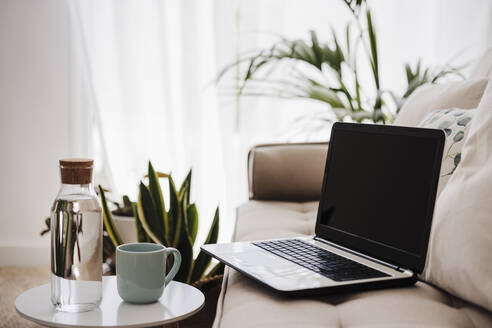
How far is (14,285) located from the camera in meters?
2.29

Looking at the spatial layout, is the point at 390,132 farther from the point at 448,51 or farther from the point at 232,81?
the point at 448,51

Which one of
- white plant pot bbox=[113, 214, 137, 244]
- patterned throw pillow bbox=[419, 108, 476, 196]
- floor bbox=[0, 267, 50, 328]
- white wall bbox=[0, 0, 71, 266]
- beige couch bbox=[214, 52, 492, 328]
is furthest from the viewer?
white wall bbox=[0, 0, 71, 266]

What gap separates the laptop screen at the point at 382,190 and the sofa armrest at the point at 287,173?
679mm

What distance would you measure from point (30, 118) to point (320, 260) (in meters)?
2.08

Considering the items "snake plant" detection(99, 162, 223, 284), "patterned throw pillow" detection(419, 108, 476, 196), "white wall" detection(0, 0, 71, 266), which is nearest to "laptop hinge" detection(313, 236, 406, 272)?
"patterned throw pillow" detection(419, 108, 476, 196)

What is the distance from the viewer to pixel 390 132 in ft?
3.09

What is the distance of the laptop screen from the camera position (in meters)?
0.82

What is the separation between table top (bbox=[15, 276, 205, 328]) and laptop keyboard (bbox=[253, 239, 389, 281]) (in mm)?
165

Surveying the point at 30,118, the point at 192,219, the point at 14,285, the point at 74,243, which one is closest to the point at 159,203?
the point at 192,219

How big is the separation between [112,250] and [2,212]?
116 centimetres

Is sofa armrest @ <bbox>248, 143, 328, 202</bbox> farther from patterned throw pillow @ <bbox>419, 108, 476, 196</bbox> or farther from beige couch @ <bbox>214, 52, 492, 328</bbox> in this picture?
beige couch @ <bbox>214, 52, 492, 328</bbox>

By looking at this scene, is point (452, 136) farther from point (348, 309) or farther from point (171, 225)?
point (171, 225)

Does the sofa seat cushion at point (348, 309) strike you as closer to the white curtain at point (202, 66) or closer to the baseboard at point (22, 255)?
the white curtain at point (202, 66)

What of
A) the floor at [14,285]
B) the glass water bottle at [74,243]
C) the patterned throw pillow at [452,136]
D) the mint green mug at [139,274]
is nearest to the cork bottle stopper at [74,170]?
the glass water bottle at [74,243]
